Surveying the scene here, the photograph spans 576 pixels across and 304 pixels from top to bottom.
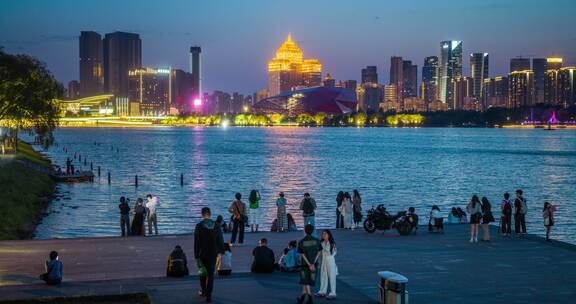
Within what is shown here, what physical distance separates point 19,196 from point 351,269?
2418 cm

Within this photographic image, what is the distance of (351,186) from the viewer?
53.5 metres

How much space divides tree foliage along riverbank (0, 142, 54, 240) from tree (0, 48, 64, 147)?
3.54 meters

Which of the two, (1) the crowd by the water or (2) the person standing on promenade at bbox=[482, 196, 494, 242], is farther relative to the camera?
(2) the person standing on promenade at bbox=[482, 196, 494, 242]

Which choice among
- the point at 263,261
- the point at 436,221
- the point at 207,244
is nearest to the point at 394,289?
the point at 207,244

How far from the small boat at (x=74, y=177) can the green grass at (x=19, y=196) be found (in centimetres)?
136

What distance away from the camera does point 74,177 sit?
50000 mm

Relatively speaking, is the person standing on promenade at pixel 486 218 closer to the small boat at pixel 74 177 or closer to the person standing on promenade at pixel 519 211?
the person standing on promenade at pixel 519 211

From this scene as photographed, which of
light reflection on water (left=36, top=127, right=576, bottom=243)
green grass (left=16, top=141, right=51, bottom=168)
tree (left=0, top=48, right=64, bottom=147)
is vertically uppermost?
tree (left=0, top=48, right=64, bottom=147)

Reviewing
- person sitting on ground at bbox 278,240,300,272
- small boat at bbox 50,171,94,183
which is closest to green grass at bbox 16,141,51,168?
small boat at bbox 50,171,94,183

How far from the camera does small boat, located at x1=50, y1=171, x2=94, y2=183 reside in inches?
1939

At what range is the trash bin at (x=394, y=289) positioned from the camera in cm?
1049

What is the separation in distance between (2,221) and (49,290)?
1546cm

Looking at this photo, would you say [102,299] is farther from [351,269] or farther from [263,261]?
[351,269]

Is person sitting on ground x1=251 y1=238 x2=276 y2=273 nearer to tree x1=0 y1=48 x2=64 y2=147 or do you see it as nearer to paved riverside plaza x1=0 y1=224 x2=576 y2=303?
paved riverside plaza x1=0 y1=224 x2=576 y2=303
